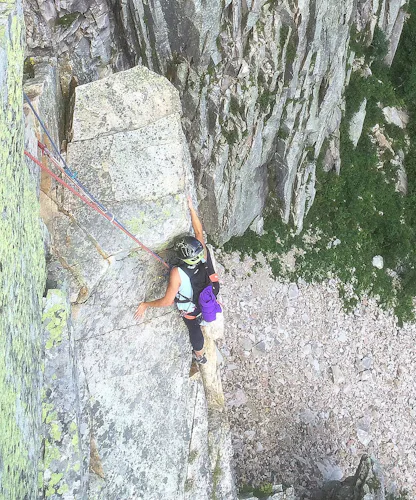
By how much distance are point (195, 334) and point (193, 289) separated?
45.8 inches

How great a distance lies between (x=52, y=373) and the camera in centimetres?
723

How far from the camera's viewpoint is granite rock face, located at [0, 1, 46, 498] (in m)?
5.28

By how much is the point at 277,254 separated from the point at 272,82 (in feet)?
26.9

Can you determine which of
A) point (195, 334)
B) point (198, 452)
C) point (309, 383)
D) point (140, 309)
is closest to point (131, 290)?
point (140, 309)

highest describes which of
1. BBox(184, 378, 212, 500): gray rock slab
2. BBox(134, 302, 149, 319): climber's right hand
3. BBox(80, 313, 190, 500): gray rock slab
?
BBox(134, 302, 149, 319): climber's right hand

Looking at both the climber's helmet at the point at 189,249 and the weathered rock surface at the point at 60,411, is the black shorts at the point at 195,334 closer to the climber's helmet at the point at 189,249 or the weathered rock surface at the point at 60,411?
Result: the climber's helmet at the point at 189,249

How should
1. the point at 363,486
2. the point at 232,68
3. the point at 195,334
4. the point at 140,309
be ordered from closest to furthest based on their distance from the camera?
1. the point at 140,309
2. the point at 195,334
3. the point at 232,68
4. the point at 363,486

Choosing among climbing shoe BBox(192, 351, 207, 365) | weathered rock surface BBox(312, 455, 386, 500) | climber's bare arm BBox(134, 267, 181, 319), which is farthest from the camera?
weathered rock surface BBox(312, 455, 386, 500)

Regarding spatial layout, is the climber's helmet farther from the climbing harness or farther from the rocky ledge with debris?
the rocky ledge with debris

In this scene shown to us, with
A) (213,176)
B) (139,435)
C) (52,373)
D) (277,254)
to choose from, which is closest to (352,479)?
(277,254)

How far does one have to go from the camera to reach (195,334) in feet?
35.5

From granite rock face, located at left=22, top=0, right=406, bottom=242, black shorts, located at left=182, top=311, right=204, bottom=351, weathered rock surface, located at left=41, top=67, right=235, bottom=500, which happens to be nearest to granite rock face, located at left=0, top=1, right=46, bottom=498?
weathered rock surface, located at left=41, top=67, right=235, bottom=500

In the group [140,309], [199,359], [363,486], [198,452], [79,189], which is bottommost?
[363,486]

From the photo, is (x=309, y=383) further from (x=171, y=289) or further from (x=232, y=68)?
(x=232, y=68)
